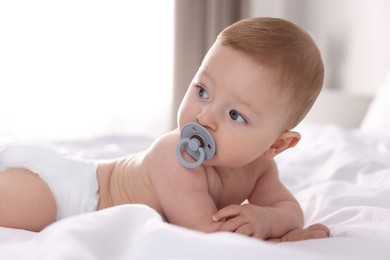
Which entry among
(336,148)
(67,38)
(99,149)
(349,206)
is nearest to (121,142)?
(99,149)

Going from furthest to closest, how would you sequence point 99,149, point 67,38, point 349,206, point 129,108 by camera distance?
point 129,108 < point 67,38 < point 99,149 < point 349,206

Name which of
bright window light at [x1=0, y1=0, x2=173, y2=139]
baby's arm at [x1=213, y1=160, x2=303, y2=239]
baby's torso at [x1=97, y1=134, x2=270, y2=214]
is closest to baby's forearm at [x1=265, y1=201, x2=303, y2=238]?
baby's arm at [x1=213, y1=160, x2=303, y2=239]

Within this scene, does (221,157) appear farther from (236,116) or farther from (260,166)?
(260,166)

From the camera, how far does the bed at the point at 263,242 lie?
792mm

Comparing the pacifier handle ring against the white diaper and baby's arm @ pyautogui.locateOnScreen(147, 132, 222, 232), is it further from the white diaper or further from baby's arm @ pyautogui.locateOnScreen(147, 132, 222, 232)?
the white diaper

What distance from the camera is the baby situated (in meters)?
1.14

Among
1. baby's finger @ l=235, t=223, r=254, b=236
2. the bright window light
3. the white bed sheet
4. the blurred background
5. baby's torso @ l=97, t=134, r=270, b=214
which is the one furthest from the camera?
the bright window light

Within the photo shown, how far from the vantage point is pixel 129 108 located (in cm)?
418

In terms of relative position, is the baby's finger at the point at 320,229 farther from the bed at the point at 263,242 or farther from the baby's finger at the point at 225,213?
the baby's finger at the point at 225,213

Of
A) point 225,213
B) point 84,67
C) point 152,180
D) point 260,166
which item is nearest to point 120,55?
point 84,67

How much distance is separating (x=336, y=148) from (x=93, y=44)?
7.60 feet

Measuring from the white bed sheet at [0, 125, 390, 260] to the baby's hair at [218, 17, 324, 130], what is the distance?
0.94 feet

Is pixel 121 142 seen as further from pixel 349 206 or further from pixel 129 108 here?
pixel 129 108

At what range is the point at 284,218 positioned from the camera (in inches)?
46.9
